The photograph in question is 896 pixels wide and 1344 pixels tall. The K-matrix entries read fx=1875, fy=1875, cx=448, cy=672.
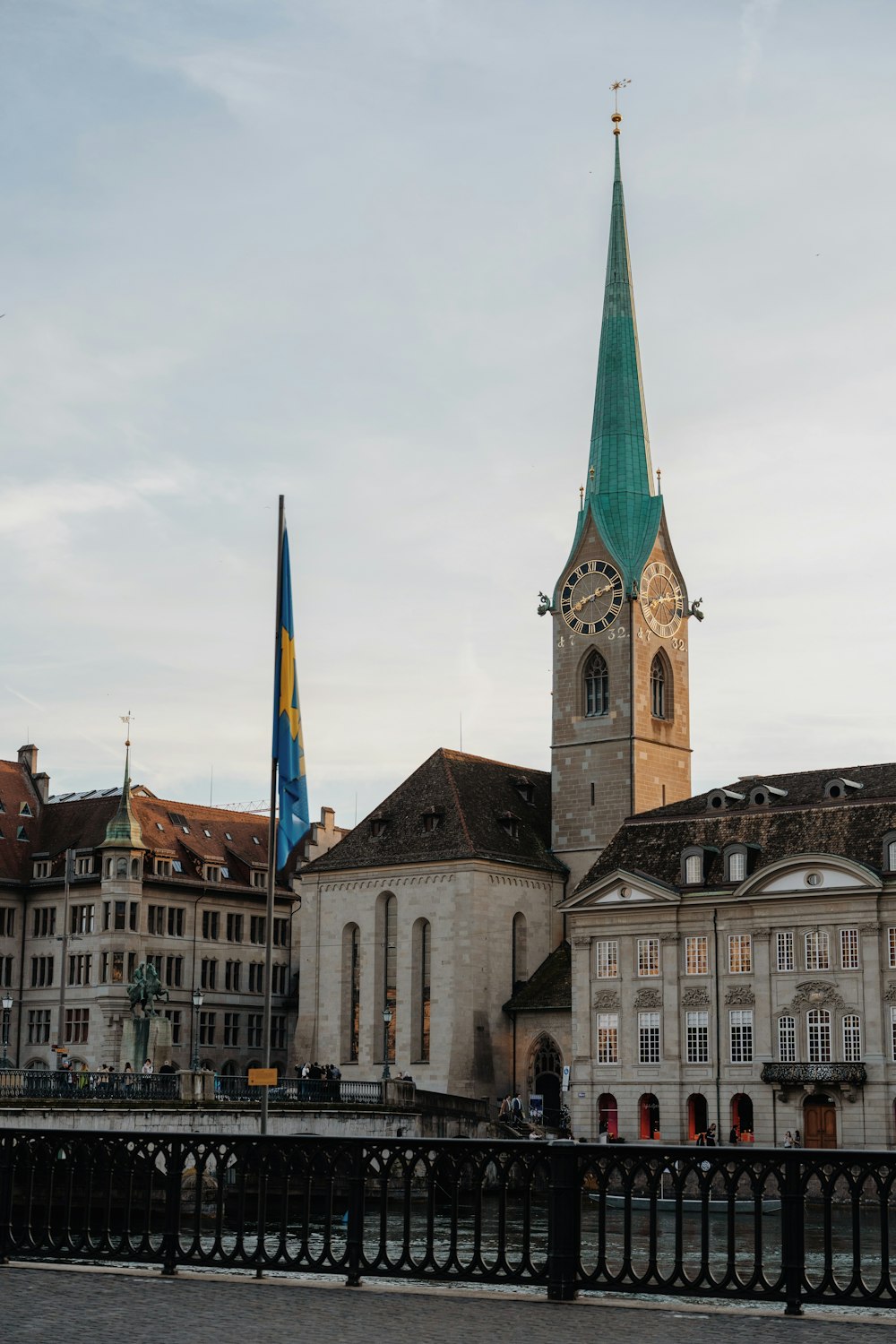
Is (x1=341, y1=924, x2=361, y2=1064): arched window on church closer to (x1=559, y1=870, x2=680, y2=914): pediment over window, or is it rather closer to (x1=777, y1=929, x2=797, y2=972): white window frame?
(x1=559, y1=870, x2=680, y2=914): pediment over window

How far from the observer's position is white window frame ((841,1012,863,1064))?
212ft

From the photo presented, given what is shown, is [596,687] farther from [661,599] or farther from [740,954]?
[740,954]

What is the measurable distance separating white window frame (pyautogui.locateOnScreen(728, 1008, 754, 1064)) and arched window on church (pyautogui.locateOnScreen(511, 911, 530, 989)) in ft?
47.6

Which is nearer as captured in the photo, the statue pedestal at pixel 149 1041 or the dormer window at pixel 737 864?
the statue pedestal at pixel 149 1041

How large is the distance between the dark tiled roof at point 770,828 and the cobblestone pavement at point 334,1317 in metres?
50.3

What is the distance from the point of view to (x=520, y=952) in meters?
81.2

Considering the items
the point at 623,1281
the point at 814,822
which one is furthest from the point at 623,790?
the point at 623,1281

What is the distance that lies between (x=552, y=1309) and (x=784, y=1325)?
2055 mm

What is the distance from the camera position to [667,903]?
70062 mm

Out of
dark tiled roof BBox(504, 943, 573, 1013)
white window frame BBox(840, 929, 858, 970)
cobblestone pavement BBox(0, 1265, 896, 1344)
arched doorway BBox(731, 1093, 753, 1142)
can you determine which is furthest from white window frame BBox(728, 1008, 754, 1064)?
cobblestone pavement BBox(0, 1265, 896, 1344)

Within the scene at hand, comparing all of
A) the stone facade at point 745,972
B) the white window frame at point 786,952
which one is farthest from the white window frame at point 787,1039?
the white window frame at point 786,952

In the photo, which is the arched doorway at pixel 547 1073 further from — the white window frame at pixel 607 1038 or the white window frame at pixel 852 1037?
the white window frame at pixel 852 1037

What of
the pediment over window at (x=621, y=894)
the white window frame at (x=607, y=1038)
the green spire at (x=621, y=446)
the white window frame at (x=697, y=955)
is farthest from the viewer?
the green spire at (x=621, y=446)

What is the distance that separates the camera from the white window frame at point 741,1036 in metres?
67.5
